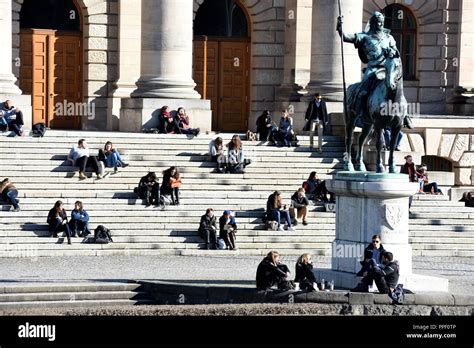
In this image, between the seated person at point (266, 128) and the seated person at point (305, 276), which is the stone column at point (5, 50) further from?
the seated person at point (305, 276)

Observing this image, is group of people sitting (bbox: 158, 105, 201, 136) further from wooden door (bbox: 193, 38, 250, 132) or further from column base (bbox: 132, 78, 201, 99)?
wooden door (bbox: 193, 38, 250, 132)

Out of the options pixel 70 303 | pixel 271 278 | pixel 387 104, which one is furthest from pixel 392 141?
pixel 70 303

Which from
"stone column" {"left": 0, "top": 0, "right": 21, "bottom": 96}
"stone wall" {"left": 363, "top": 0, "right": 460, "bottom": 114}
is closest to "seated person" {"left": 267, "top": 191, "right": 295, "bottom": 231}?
"stone column" {"left": 0, "top": 0, "right": 21, "bottom": 96}

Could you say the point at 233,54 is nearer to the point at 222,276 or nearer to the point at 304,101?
the point at 304,101

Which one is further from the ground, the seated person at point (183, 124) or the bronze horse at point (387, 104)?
the bronze horse at point (387, 104)

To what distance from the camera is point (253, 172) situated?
1892 inches

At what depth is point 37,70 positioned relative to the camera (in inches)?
2185

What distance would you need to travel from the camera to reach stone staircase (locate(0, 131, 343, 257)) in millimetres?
42594

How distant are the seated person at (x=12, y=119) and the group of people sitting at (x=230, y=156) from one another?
5.76 m

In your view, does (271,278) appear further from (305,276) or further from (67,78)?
(67,78)

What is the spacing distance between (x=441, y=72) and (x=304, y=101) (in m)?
7.66

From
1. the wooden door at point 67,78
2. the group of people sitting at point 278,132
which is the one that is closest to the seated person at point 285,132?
the group of people sitting at point 278,132

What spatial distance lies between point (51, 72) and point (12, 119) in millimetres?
7982

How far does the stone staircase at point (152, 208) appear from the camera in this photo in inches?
1677
